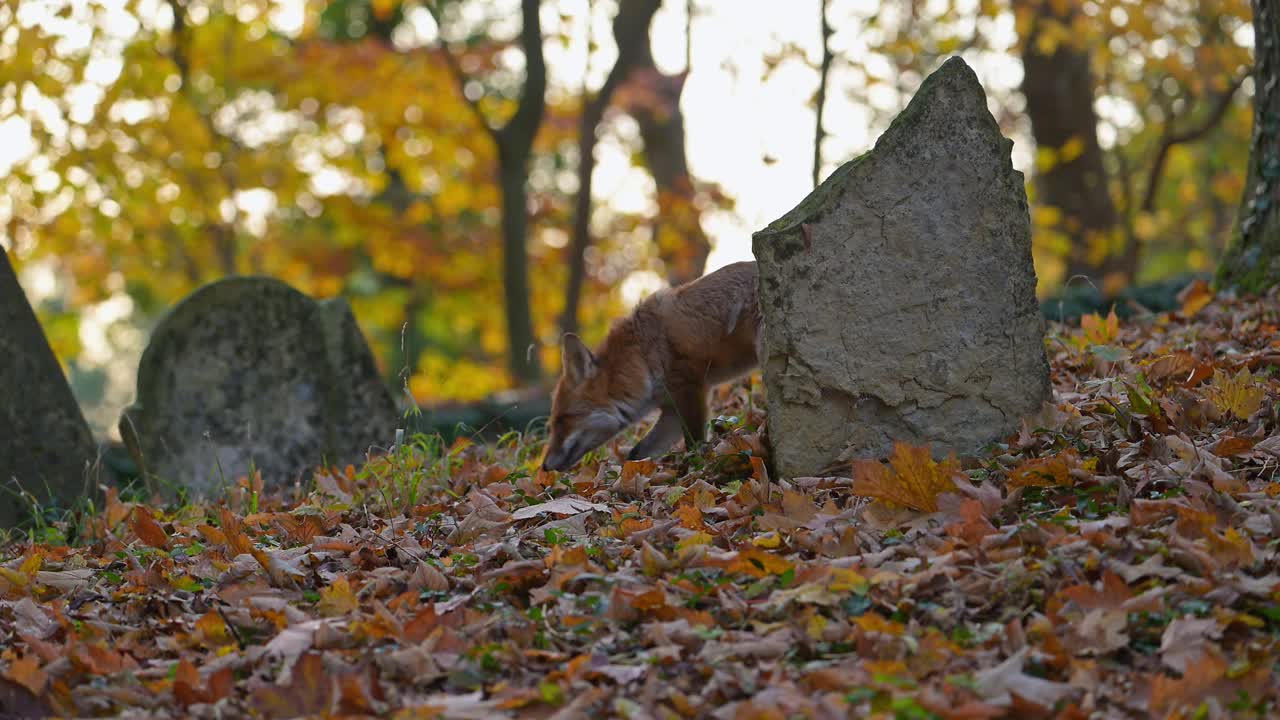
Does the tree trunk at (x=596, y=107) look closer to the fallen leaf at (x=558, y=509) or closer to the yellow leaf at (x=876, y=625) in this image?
the fallen leaf at (x=558, y=509)

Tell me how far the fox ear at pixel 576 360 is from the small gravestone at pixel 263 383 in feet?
6.70

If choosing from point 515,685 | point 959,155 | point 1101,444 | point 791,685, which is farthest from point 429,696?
point 959,155

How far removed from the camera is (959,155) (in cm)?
527

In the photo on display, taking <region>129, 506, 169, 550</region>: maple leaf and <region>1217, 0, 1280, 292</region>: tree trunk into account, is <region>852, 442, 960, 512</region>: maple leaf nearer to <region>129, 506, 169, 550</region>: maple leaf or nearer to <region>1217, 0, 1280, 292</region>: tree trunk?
<region>129, 506, 169, 550</region>: maple leaf

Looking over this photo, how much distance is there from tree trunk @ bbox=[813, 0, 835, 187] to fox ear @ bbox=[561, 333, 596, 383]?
6.85m

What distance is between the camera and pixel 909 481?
14.9 ft

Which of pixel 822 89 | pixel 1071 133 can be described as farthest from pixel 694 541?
pixel 1071 133

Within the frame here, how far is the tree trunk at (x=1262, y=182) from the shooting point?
7703mm

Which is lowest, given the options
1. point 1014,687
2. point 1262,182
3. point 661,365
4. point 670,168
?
point 1014,687

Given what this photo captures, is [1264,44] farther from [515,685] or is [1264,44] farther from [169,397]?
[169,397]

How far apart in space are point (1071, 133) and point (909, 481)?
1279 cm

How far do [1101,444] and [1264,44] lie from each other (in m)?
4.42

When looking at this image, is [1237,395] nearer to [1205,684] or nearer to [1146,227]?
[1205,684]

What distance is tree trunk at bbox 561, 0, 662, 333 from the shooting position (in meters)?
15.8
